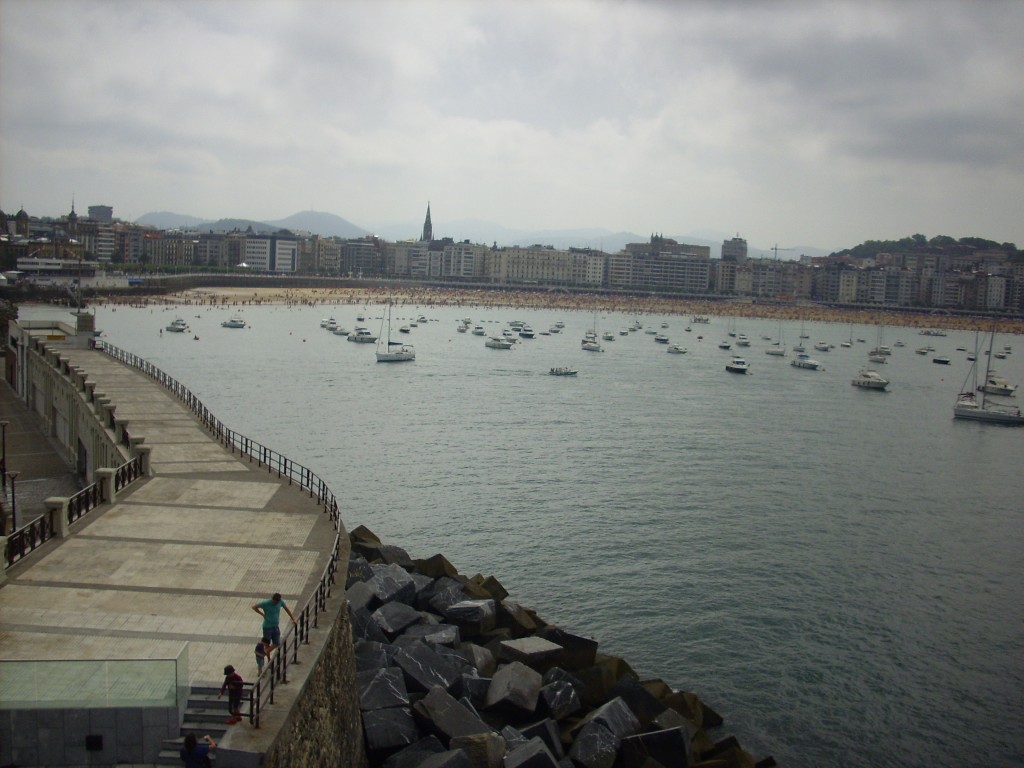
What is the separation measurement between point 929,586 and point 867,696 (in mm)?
8737

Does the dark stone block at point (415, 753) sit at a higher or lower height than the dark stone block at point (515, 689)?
lower

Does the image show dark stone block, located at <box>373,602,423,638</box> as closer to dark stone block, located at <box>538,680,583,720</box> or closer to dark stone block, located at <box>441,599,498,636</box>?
dark stone block, located at <box>441,599,498,636</box>

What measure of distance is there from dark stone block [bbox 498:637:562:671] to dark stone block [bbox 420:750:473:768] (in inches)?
186

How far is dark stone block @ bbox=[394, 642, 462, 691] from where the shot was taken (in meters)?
17.3

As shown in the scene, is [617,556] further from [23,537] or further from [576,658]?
[23,537]

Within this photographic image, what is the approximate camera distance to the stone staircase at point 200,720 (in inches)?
423

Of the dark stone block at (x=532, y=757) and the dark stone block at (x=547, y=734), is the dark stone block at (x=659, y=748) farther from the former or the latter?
the dark stone block at (x=532, y=757)

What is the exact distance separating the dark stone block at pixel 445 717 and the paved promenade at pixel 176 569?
283 cm

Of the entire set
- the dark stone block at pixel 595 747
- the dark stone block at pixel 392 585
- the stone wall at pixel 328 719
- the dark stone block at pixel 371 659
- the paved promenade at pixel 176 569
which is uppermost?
the paved promenade at pixel 176 569

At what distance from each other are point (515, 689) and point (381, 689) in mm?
2369

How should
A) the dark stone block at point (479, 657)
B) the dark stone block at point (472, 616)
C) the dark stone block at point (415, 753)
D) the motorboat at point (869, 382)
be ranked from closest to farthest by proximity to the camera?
the dark stone block at point (415, 753) → the dark stone block at point (479, 657) → the dark stone block at point (472, 616) → the motorboat at point (869, 382)

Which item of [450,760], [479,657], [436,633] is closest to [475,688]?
[479,657]

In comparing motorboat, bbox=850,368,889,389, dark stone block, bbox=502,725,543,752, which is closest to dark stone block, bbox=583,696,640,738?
dark stone block, bbox=502,725,543,752

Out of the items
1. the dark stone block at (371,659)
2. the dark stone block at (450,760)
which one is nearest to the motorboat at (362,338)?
the dark stone block at (371,659)
